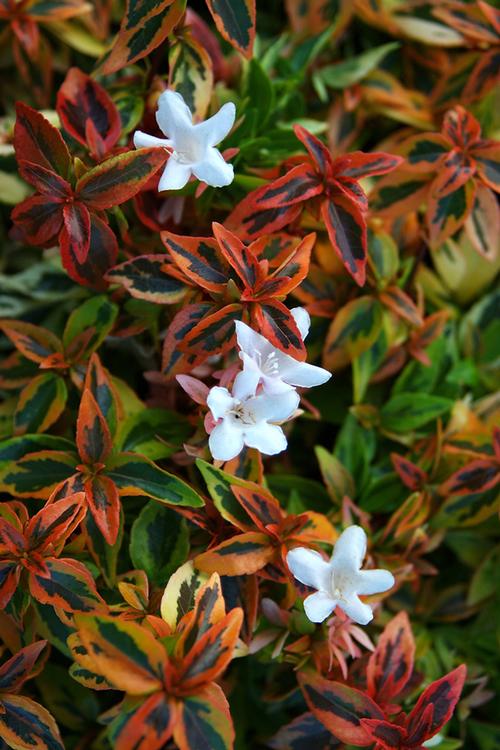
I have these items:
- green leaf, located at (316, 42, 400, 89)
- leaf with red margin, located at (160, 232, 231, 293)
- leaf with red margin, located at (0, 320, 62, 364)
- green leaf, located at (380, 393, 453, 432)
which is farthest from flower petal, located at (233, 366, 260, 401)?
green leaf, located at (316, 42, 400, 89)

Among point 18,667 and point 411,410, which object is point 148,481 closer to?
point 18,667

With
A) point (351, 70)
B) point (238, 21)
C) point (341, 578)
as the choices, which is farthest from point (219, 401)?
point (351, 70)

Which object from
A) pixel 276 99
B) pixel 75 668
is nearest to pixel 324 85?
pixel 276 99

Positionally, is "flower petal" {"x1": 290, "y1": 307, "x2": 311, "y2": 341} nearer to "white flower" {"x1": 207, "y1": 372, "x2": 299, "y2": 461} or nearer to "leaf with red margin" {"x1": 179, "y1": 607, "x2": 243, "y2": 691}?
"white flower" {"x1": 207, "y1": 372, "x2": 299, "y2": 461}

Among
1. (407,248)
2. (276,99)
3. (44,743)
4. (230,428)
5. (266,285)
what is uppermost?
(276,99)

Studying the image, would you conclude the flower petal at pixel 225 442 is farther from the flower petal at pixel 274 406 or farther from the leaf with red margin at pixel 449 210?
the leaf with red margin at pixel 449 210

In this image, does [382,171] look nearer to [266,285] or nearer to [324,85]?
[266,285]

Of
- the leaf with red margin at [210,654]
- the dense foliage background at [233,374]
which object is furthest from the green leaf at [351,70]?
the leaf with red margin at [210,654]
